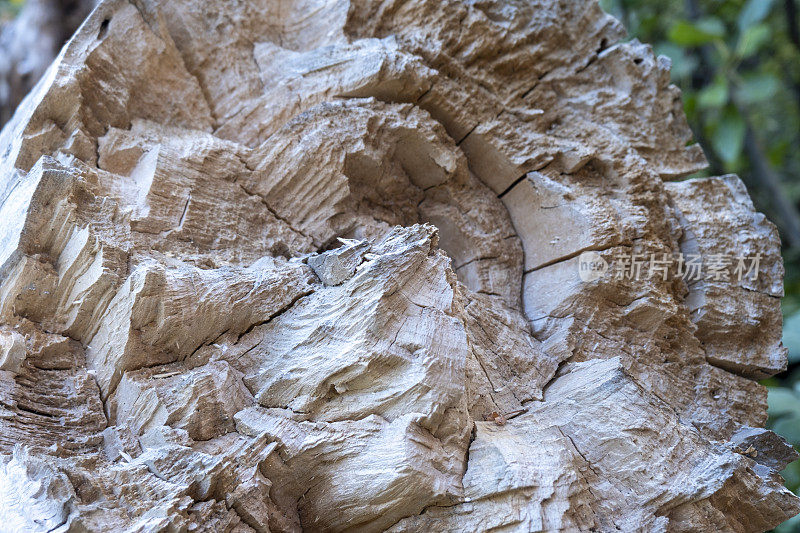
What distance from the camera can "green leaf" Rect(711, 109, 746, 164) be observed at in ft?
19.5

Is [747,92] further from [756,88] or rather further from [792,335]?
[792,335]

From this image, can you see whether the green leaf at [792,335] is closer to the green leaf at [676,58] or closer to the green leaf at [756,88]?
the green leaf at [756,88]

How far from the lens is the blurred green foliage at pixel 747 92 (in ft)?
17.9

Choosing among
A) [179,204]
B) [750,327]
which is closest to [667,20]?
[750,327]

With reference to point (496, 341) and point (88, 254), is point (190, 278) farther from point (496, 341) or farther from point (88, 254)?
point (496, 341)
